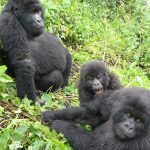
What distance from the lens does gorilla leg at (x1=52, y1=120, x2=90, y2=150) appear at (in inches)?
199

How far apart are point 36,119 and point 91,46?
382 cm

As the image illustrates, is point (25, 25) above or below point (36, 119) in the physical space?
above

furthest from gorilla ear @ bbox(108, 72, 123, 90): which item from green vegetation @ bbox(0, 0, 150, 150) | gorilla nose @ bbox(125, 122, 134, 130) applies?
gorilla nose @ bbox(125, 122, 134, 130)

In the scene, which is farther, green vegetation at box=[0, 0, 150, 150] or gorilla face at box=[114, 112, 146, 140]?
green vegetation at box=[0, 0, 150, 150]

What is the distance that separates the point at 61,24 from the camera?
8805 mm

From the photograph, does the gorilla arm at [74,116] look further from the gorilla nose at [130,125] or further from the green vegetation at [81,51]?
the gorilla nose at [130,125]

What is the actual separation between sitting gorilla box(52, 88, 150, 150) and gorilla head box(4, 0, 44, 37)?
1.72 metres

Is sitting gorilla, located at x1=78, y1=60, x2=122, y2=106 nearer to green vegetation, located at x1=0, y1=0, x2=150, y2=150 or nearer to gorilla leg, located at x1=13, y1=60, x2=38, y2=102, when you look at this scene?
green vegetation, located at x1=0, y1=0, x2=150, y2=150

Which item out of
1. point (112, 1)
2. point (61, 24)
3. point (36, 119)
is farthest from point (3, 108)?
point (112, 1)

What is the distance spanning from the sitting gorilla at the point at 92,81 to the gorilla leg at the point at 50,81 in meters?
0.88

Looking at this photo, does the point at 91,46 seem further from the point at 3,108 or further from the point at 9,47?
the point at 3,108

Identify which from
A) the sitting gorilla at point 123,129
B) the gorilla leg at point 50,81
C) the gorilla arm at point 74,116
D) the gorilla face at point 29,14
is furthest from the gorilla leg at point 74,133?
the gorilla face at point 29,14

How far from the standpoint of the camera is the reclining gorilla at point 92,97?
5488 mm

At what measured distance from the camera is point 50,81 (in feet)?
21.8
